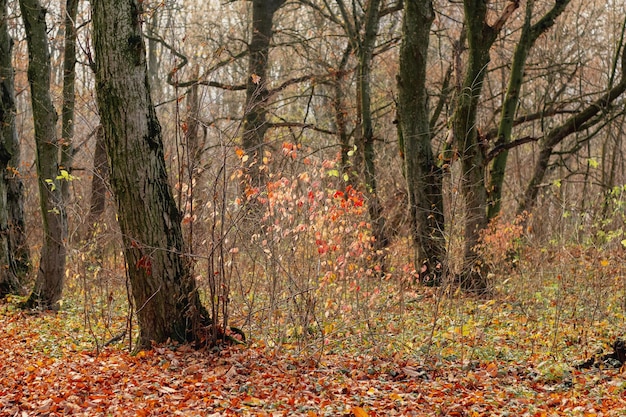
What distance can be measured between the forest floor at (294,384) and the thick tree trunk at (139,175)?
447mm

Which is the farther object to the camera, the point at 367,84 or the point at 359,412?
the point at 367,84

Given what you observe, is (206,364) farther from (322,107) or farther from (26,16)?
(322,107)

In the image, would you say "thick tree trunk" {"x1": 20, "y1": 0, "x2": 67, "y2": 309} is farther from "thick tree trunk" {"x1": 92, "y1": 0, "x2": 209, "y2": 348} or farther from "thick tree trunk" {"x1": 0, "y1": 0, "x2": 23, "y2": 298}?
"thick tree trunk" {"x1": 92, "y1": 0, "x2": 209, "y2": 348}

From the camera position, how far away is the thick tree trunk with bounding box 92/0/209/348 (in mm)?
6324

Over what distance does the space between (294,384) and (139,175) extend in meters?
2.36

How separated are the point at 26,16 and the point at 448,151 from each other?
6264 mm

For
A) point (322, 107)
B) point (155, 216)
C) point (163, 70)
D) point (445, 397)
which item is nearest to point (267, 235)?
point (155, 216)

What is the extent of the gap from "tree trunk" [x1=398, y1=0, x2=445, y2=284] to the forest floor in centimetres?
417

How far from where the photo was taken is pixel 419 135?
426 inches

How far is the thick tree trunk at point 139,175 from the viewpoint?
249 inches

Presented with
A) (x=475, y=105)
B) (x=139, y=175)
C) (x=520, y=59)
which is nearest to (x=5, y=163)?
(x=139, y=175)

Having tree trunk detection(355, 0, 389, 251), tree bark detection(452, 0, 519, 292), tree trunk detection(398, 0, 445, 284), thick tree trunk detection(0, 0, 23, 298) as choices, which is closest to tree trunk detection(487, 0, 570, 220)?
tree bark detection(452, 0, 519, 292)

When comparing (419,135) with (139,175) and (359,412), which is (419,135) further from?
(359,412)

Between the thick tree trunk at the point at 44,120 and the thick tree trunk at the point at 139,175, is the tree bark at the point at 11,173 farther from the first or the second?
the thick tree trunk at the point at 139,175
